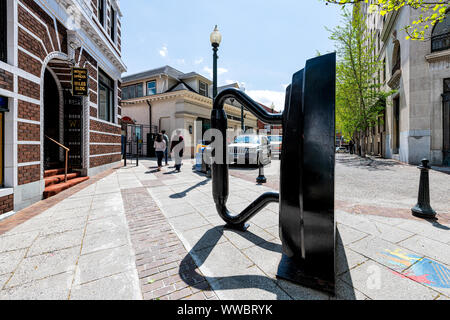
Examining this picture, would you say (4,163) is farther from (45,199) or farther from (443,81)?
(443,81)

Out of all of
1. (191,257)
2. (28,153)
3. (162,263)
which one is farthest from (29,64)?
(191,257)

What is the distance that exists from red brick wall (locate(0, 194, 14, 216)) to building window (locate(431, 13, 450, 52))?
18.8m

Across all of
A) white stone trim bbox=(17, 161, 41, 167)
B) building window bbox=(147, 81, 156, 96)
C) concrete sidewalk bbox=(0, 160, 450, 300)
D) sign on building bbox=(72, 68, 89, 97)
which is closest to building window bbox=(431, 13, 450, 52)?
concrete sidewalk bbox=(0, 160, 450, 300)

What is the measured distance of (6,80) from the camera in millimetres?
4074

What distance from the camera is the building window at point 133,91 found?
2180 centimetres

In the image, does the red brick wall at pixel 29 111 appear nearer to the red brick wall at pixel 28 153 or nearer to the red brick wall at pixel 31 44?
the red brick wall at pixel 28 153

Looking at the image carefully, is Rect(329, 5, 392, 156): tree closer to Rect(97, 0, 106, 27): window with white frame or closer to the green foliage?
the green foliage

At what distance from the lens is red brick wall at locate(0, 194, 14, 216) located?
3875mm

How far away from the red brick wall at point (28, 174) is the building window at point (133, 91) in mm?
18583

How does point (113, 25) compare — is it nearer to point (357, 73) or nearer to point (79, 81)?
point (79, 81)

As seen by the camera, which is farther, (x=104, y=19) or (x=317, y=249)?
(x=104, y=19)

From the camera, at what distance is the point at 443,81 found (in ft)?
36.5

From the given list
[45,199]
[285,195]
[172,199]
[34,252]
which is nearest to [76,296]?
[34,252]

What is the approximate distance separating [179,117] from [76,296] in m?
17.9
